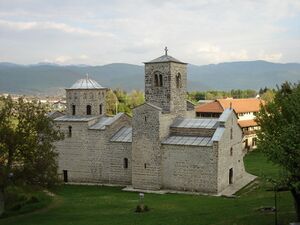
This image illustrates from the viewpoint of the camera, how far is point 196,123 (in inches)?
1289

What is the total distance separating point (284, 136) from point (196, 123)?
16.8 m

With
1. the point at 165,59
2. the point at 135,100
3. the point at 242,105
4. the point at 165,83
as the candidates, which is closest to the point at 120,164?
the point at 165,83

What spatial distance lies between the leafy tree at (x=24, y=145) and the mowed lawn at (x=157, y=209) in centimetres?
250

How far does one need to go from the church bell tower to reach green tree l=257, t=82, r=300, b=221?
14731mm

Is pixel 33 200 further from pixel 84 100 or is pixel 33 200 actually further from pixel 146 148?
pixel 84 100

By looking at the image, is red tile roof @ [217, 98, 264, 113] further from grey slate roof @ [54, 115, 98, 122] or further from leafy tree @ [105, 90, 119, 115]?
grey slate roof @ [54, 115, 98, 122]

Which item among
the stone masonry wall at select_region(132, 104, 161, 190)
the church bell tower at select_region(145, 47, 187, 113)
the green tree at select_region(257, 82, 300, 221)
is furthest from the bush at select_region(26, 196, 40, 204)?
the green tree at select_region(257, 82, 300, 221)

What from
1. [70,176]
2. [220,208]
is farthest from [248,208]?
[70,176]

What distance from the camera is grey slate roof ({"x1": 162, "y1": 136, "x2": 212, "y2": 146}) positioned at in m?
30.8

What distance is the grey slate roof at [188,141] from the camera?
30789 mm

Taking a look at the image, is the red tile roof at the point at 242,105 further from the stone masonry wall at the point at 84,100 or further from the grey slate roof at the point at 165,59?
the grey slate roof at the point at 165,59

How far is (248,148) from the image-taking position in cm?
5397

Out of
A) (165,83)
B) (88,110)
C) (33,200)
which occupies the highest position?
(165,83)

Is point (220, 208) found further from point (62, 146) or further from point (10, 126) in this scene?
point (62, 146)
